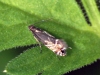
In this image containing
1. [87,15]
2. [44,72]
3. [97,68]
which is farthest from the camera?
[97,68]

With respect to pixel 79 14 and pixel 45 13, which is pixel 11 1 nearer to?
pixel 45 13

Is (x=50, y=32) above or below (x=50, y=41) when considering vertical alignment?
above

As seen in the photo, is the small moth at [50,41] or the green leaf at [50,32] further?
the small moth at [50,41]

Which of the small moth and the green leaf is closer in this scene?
the green leaf

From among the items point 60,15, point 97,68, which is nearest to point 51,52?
point 60,15
